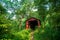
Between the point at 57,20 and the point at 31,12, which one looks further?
the point at 31,12

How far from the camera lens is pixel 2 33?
29.1 ft

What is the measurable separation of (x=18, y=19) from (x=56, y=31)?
1604 cm

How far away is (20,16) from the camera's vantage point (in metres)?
27.4

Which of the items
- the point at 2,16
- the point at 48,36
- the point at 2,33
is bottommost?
the point at 48,36

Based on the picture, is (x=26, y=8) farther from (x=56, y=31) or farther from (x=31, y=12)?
(x=56, y=31)

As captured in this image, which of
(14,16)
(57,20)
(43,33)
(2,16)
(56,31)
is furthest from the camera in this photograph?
(14,16)

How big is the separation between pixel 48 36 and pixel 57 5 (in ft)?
7.15

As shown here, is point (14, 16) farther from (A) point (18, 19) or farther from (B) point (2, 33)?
(B) point (2, 33)

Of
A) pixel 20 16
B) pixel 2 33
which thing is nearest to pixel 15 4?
pixel 20 16

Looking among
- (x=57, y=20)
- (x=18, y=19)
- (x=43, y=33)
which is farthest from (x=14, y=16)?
(x=57, y=20)

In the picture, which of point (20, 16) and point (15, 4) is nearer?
point (20, 16)

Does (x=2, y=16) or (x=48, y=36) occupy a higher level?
(x=2, y=16)

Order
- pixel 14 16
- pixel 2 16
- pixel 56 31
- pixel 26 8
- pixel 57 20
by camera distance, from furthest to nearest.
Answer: pixel 14 16
pixel 26 8
pixel 56 31
pixel 57 20
pixel 2 16

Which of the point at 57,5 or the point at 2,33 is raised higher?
the point at 57,5
